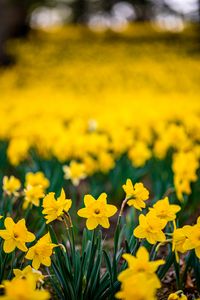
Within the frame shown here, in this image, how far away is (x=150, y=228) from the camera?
53.4 inches

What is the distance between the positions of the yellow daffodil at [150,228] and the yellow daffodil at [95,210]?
0.29 feet

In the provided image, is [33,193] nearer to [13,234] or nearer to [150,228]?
[13,234]

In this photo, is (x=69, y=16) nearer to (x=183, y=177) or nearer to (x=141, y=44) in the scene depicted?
(x=141, y=44)

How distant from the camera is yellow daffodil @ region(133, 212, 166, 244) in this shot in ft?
4.41

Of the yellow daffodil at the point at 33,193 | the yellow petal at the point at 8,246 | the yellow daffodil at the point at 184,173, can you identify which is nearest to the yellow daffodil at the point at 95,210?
the yellow petal at the point at 8,246

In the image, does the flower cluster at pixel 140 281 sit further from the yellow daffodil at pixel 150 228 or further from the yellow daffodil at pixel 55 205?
the yellow daffodil at pixel 55 205

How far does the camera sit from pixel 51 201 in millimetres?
1418

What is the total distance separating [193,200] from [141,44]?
13937mm

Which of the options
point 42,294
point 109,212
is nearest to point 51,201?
point 109,212

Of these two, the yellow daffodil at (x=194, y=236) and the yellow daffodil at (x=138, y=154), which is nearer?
the yellow daffodil at (x=194, y=236)

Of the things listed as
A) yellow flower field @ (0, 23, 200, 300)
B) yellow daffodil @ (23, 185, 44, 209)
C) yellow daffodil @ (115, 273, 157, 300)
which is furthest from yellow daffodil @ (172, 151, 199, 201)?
yellow daffodil @ (115, 273, 157, 300)

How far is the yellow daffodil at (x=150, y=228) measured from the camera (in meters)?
1.34

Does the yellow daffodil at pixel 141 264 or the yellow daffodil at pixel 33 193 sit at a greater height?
the yellow daffodil at pixel 141 264

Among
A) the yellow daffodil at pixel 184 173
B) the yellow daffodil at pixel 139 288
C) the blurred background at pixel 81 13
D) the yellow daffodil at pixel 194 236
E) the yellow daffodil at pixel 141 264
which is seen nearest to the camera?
the yellow daffodil at pixel 139 288
